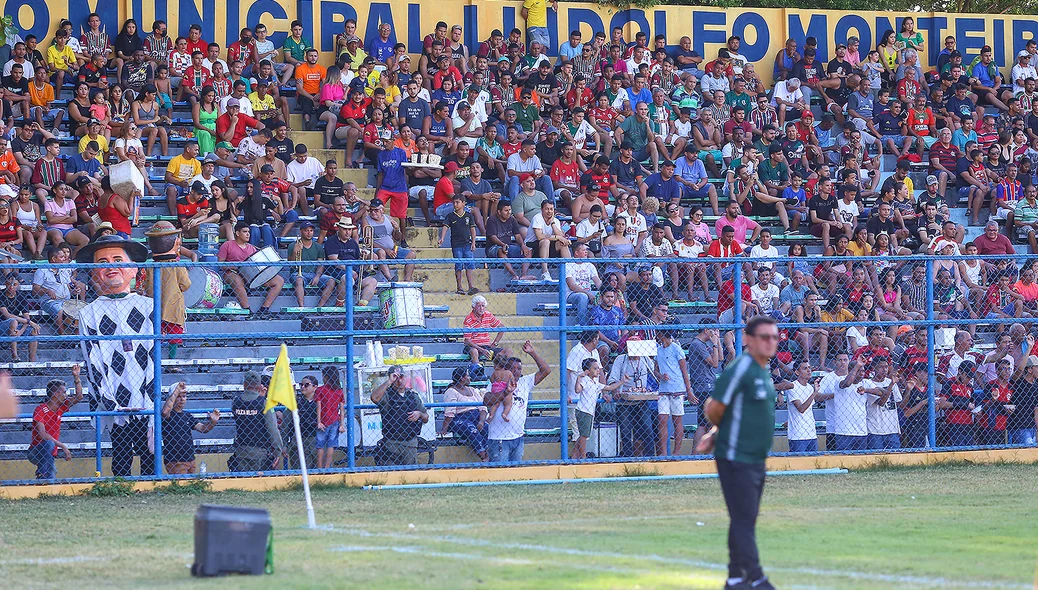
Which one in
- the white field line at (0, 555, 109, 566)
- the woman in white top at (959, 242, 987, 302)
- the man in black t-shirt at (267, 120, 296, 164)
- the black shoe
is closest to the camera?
the black shoe

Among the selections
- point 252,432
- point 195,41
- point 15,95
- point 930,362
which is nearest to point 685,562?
point 252,432

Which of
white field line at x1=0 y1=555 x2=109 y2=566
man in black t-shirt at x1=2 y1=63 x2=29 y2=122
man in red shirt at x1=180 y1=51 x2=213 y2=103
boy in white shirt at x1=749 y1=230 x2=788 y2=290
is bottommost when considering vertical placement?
white field line at x1=0 y1=555 x2=109 y2=566

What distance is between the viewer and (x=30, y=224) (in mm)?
18375

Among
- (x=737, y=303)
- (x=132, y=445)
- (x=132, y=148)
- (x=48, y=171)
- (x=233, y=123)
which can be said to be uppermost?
(x=233, y=123)

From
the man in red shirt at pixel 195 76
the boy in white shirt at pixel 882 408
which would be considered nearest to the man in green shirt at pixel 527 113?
the man in red shirt at pixel 195 76

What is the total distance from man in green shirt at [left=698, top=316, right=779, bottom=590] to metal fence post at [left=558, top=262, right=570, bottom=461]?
686 cm

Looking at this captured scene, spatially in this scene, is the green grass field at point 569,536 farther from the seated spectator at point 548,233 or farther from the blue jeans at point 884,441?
the seated spectator at point 548,233

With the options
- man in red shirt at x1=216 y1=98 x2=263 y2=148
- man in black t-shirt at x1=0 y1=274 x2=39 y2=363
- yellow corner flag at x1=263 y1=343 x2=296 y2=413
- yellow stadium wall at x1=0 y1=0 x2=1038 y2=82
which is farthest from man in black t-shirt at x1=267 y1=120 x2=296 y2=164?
yellow corner flag at x1=263 y1=343 x2=296 y2=413

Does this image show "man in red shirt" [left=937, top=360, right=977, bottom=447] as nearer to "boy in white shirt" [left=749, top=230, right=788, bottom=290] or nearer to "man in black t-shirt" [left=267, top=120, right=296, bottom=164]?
"boy in white shirt" [left=749, top=230, right=788, bottom=290]

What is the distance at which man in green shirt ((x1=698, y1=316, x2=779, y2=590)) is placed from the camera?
798 centimetres

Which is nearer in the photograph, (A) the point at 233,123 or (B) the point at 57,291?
(B) the point at 57,291

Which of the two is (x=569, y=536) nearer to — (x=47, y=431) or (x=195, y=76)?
(x=47, y=431)

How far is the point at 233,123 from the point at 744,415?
15.4m

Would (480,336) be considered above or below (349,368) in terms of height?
above
